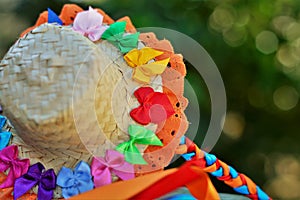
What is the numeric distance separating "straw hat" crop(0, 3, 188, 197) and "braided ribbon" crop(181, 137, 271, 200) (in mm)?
75

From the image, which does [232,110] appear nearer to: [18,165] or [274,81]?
[274,81]

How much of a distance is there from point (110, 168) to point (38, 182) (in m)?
0.12

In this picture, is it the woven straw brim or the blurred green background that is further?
the blurred green background

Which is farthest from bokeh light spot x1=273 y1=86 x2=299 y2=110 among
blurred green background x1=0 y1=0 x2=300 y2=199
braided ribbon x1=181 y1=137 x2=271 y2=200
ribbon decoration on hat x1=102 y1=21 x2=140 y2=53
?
ribbon decoration on hat x1=102 y1=21 x2=140 y2=53

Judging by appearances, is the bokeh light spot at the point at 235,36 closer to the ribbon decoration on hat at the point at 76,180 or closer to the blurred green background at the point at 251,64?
the blurred green background at the point at 251,64

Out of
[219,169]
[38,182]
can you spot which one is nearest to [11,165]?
[38,182]

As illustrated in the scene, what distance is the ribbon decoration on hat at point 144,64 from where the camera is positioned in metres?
0.86

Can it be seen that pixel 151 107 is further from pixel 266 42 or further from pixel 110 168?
pixel 266 42

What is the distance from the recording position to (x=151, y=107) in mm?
838

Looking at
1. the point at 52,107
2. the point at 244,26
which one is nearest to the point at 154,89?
the point at 52,107

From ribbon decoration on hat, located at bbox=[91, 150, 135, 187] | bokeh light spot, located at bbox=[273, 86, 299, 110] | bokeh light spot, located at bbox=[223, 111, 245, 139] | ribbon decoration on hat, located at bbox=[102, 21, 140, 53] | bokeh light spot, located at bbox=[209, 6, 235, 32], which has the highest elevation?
ribbon decoration on hat, located at bbox=[102, 21, 140, 53]

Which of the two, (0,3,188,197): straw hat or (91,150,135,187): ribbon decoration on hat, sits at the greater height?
(0,3,188,197): straw hat

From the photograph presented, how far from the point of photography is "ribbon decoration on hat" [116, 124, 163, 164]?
0.81 meters

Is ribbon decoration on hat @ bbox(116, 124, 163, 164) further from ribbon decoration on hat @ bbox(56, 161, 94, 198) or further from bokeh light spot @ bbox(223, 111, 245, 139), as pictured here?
bokeh light spot @ bbox(223, 111, 245, 139)
